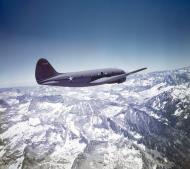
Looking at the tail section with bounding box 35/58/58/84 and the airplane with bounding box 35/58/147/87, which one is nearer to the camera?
→ the airplane with bounding box 35/58/147/87

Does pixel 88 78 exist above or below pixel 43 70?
below

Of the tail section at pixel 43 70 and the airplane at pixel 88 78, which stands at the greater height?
the tail section at pixel 43 70

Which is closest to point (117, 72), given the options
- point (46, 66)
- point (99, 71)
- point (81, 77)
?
point (99, 71)

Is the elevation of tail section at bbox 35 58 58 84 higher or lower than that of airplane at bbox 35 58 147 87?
higher

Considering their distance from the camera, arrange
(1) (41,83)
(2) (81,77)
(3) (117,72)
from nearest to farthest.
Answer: (2) (81,77) < (3) (117,72) < (1) (41,83)

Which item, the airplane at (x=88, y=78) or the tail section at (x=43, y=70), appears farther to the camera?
the tail section at (x=43, y=70)

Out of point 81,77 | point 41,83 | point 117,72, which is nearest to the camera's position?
point 81,77

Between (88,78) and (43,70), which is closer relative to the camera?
(88,78)

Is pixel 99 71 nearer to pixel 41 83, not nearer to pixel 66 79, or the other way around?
pixel 66 79
